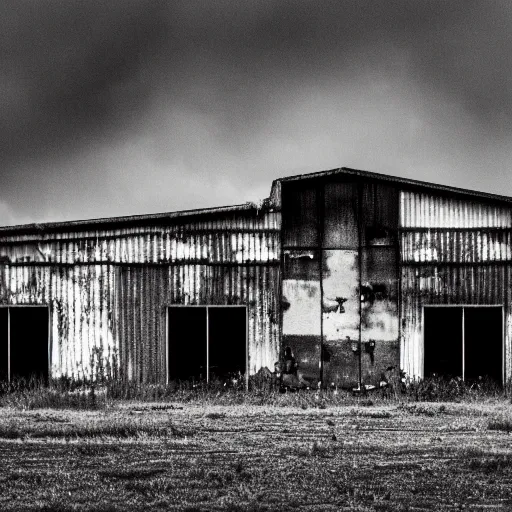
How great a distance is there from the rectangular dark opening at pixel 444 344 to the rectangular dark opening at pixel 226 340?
13.2 ft

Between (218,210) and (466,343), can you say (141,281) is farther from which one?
(466,343)

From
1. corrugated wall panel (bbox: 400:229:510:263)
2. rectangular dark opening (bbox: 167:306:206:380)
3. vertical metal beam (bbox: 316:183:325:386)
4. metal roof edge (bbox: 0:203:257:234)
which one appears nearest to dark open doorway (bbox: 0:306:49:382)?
metal roof edge (bbox: 0:203:257:234)

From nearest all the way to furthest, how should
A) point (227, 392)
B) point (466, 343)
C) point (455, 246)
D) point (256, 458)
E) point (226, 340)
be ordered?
point (256, 458) < point (227, 392) < point (466, 343) < point (226, 340) < point (455, 246)

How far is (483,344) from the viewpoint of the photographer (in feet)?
51.1

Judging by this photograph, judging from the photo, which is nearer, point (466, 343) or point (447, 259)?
point (466, 343)

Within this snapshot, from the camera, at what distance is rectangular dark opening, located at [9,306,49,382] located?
51.5 ft

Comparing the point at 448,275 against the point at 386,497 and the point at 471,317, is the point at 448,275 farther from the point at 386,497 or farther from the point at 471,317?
the point at 386,497

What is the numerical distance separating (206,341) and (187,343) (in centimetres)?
42

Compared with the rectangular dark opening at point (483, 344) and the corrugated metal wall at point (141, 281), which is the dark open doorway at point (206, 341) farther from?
the rectangular dark opening at point (483, 344)

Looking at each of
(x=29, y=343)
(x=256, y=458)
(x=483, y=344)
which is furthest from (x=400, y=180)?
(x=29, y=343)

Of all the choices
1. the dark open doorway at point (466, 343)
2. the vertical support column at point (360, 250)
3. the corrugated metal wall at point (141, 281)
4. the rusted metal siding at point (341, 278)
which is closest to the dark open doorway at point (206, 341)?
the corrugated metal wall at point (141, 281)

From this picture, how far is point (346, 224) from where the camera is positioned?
1580 centimetres

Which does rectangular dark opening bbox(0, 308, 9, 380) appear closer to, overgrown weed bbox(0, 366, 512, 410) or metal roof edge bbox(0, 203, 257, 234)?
overgrown weed bbox(0, 366, 512, 410)

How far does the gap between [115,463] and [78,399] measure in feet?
18.2
